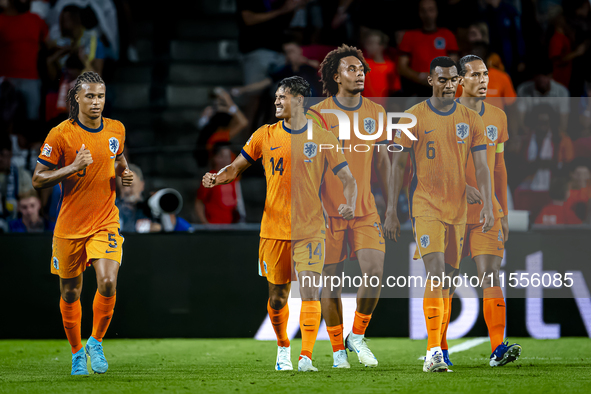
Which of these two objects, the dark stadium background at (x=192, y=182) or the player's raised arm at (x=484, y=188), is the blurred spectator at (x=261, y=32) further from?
the player's raised arm at (x=484, y=188)

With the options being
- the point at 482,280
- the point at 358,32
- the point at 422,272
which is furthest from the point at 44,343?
the point at 358,32

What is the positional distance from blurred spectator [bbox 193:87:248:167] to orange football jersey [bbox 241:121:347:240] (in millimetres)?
3358

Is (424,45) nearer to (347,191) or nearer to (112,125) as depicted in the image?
(347,191)

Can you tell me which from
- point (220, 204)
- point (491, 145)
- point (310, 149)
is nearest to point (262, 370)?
point (310, 149)

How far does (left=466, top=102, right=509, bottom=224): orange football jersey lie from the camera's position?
580 cm

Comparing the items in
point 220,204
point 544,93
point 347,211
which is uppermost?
point 544,93

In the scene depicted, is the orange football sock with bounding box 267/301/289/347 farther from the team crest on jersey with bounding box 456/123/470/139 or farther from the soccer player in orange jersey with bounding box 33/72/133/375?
the team crest on jersey with bounding box 456/123/470/139

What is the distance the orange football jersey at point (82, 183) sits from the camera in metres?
5.46

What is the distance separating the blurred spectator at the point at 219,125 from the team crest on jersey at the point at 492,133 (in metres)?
3.76

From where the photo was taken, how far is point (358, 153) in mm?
5918

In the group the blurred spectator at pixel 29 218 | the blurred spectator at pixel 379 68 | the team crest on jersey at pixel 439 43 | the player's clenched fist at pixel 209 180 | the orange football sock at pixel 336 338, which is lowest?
the orange football sock at pixel 336 338

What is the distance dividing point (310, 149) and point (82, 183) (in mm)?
1708

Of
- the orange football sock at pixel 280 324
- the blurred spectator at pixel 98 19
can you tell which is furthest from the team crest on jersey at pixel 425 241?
the blurred spectator at pixel 98 19

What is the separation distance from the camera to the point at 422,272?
280 inches
